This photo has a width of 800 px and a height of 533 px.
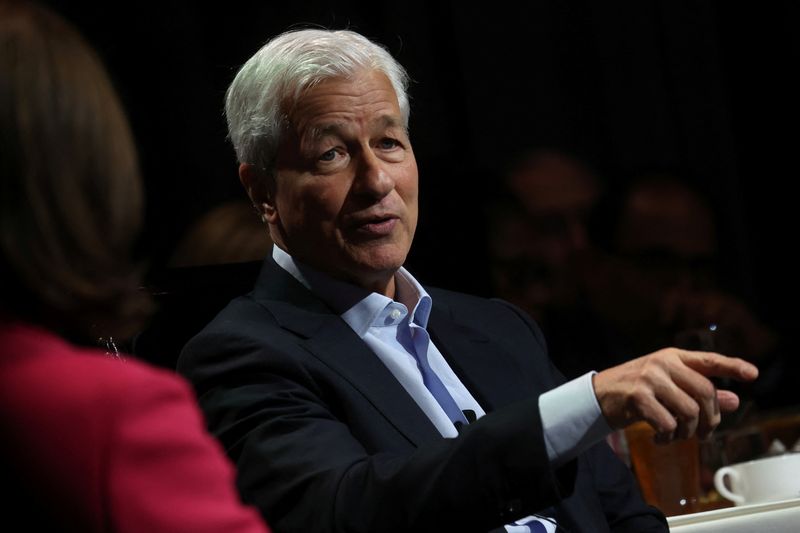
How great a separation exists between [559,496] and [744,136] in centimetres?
312

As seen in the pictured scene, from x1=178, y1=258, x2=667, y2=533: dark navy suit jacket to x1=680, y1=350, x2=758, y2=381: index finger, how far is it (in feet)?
0.53

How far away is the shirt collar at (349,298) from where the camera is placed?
1743mm

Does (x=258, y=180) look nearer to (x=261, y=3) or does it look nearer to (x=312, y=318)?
(x=312, y=318)

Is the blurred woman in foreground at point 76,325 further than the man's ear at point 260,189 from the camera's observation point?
No

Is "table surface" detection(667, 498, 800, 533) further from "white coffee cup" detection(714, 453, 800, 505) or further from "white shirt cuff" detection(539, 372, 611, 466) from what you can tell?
"white shirt cuff" detection(539, 372, 611, 466)

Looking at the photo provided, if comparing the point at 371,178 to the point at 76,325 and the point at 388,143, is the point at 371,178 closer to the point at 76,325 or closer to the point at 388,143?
the point at 388,143

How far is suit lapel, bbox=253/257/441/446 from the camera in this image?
157cm

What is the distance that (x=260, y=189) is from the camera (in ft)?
6.20

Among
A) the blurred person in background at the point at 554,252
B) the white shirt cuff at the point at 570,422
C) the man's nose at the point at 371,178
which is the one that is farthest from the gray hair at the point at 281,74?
the blurred person in background at the point at 554,252

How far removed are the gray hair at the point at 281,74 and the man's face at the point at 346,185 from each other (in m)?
0.02

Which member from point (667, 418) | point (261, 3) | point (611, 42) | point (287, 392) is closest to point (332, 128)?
point (287, 392)

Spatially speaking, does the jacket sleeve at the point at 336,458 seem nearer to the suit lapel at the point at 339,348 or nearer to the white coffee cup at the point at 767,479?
the suit lapel at the point at 339,348

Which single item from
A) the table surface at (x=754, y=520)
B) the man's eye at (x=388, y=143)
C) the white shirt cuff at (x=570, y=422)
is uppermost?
the man's eye at (x=388, y=143)

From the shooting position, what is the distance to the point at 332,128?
1.78 meters
